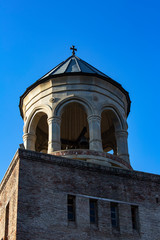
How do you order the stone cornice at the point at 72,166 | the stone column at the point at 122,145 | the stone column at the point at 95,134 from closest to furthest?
the stone cornice at the point at 72,166
the stone column at the point at 95,134
the stone column at the point at 122,145

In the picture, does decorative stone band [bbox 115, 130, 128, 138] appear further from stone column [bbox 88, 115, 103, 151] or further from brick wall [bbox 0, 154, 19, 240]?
brick wall [bbox 0, 154, 19, 240]

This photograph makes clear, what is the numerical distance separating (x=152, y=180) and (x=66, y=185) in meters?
4.81

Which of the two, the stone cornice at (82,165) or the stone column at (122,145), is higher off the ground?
the stone column at (122,145)

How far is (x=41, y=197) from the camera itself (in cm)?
2272

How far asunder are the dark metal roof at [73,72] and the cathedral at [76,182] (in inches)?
2.3

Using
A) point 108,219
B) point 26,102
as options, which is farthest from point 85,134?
point 108,219

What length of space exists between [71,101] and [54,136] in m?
2.44

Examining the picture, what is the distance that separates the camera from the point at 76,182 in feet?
78.9

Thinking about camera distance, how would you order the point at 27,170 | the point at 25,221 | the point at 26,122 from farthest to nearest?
the point at 26,122
the point at 27,170
the point at 25,221

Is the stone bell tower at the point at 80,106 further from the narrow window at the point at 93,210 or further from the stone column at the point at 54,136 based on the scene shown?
the narrow window at the point at 93,210

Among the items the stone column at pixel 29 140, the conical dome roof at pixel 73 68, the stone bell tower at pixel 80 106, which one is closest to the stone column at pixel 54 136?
the stone bell tower at pixel 80 106

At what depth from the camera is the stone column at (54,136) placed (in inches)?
1055

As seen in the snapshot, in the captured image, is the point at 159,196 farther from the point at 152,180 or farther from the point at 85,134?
the point at 85,134

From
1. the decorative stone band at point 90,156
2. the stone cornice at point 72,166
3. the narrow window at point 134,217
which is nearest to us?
the stone cornice at point 72,166
